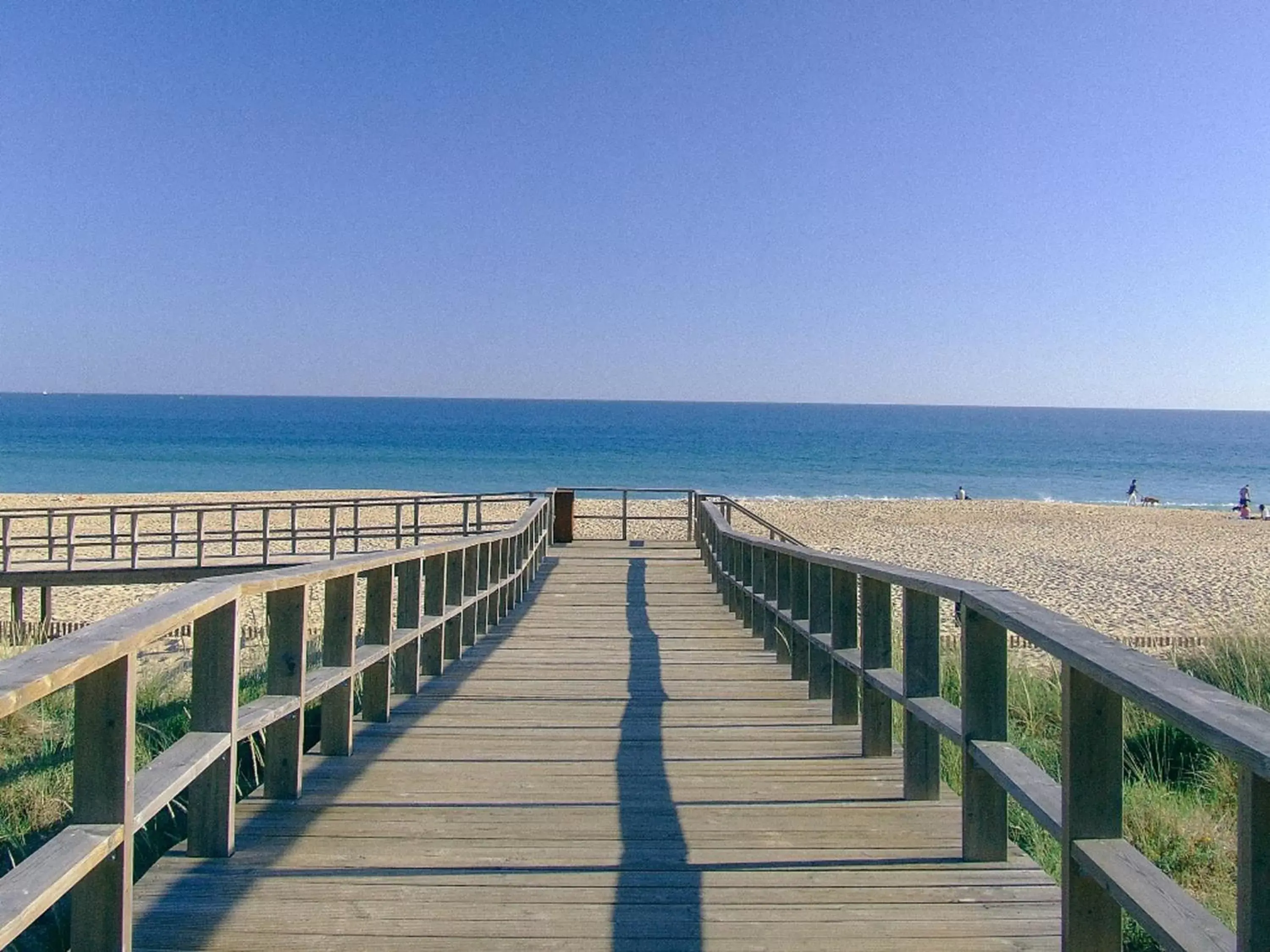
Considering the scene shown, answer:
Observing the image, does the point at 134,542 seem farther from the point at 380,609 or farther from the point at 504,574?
the point at 380,609

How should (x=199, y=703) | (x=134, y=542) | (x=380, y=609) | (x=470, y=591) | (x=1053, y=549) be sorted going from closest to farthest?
(x=199, y=703) → (x=380, y=609) → (x=470, y=591) → (x=134, y=542) → (x=1053, y=549)

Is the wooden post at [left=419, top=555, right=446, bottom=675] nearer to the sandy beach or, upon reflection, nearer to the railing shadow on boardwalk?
the railing shadow on boardwalk

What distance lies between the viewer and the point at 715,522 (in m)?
13.1

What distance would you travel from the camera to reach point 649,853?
3855 millimetres

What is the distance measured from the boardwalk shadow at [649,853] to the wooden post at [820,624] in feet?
2.93

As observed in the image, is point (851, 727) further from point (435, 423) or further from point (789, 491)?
point (435, 423)

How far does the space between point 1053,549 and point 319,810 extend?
32.1m

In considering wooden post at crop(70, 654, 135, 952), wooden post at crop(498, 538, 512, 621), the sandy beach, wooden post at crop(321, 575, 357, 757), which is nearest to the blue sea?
the sandy beach

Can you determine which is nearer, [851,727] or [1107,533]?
[851,727]

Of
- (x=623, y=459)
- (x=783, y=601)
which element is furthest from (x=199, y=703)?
(x=623, y=459)

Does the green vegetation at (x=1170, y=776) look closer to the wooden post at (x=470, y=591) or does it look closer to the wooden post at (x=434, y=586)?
the wooden post at (x=434, y=586)

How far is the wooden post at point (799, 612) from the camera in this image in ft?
23.3

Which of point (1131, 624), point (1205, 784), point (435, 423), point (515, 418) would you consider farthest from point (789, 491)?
point (515, 418)

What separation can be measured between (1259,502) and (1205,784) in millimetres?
62046
